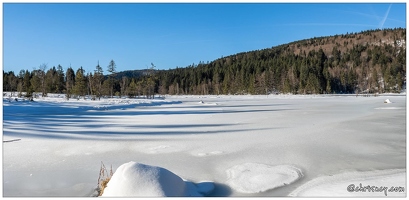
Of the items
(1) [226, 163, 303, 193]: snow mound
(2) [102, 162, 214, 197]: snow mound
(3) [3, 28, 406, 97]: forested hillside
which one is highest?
(3) [3, 28, 406, 97]: forested hillside

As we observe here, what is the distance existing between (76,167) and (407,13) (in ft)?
22.6

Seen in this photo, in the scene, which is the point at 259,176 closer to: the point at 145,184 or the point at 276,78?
the point at 145,184

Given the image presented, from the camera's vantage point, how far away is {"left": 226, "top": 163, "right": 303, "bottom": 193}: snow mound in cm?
381

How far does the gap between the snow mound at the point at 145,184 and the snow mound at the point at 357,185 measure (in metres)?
1.48

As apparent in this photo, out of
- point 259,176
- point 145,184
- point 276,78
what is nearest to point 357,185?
point 259,176

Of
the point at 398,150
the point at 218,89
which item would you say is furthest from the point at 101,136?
the point at 218,89

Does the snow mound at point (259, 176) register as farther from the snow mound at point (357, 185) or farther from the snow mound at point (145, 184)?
the snow mound at point (145, 184)

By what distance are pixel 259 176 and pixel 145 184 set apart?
6.11ft

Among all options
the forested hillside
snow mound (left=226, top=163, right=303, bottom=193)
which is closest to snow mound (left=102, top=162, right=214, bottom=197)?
snow mound (left=226, top=163, right=303, bottom=193)

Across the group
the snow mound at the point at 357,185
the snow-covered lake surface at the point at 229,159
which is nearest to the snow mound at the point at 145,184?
the snow-covered lake surface at the point at 229,159

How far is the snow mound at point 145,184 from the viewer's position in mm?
3273

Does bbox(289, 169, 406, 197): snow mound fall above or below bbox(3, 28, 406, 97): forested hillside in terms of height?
below

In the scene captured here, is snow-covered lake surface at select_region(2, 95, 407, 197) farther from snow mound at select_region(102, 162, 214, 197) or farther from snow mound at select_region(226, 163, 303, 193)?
snow mound at select_region(102, 162, 214, 197)

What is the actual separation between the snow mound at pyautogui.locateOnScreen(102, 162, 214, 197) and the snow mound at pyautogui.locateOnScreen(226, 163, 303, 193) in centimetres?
54
